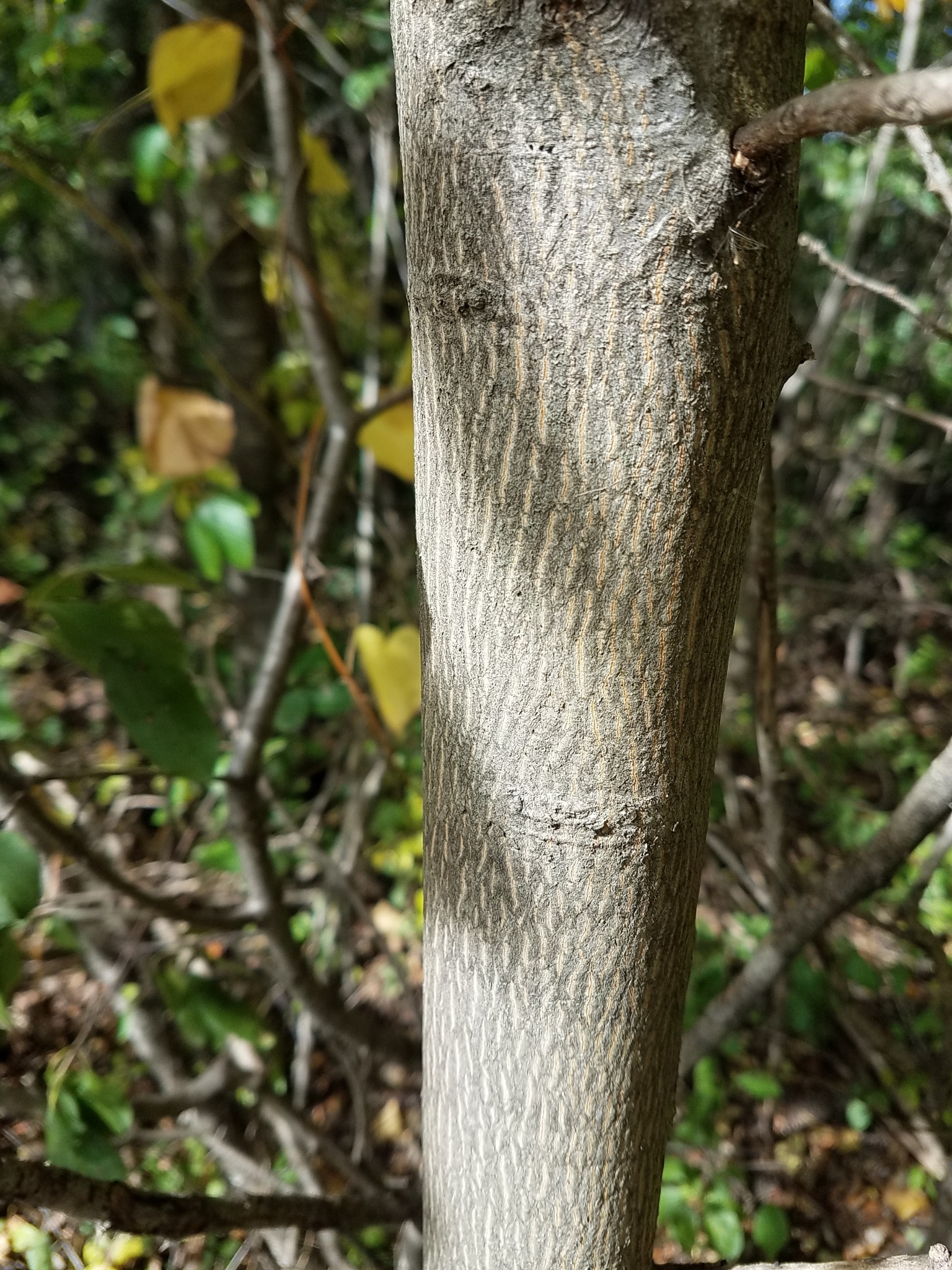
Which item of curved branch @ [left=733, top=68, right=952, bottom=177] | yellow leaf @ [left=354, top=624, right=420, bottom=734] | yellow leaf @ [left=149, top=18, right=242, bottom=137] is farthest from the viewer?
yellow leaf @ [left=354, top=624, right=420, bottom=734]

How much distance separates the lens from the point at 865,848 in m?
0.92

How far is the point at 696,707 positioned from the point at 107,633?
2.19ft

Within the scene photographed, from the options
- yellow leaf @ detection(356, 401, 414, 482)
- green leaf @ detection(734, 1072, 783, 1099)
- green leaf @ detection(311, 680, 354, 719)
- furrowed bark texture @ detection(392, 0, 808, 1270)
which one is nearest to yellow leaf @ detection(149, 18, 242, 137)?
yellow leaf @ detection(356, 401, 414, 482)

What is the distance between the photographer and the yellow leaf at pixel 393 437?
112 cm

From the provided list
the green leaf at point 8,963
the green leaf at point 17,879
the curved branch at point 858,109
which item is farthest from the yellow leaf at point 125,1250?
the curved branch at point 858,109

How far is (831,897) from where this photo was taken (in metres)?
0.97

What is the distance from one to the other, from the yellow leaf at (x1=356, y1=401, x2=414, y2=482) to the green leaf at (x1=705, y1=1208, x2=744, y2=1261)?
1224 mm

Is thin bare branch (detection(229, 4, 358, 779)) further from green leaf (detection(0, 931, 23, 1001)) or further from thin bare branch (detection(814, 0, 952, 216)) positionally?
thin bare branch (detection(814, 0, 952, 216))

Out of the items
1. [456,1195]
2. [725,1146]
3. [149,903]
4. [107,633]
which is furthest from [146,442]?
[725,1146]

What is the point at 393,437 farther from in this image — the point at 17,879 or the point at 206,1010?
the point at 206,1010

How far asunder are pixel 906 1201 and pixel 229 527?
1.68 m

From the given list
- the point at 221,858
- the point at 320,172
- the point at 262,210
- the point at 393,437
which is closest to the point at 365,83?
the point at 262,210

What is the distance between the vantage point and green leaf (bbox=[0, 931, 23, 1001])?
809 mm

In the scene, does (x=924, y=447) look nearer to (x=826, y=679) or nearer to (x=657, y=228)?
(x=826, y=679)
